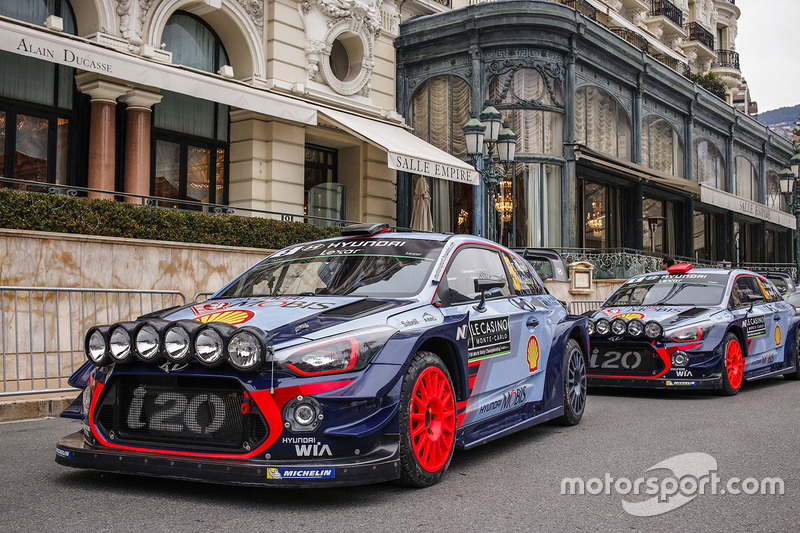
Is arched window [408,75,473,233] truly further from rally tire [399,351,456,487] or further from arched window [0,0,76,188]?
rally tire [399,351,456,487]

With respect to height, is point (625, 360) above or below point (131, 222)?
below

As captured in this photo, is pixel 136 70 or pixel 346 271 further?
pixel 136 70

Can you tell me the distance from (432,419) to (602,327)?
540cm

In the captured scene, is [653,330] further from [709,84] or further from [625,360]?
[709,84]

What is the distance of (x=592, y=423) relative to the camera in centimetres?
784

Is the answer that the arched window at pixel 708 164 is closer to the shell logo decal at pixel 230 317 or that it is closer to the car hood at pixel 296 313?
the car hood at pixel 296 313

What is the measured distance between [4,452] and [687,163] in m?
29.2

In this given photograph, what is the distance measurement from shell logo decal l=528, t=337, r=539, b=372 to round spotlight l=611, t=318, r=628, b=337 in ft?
11.1

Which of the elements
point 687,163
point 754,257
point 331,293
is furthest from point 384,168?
point 754,257

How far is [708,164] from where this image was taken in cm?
3431

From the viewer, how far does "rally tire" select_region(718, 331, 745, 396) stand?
10.0 metres

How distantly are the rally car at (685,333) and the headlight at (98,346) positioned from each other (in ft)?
21.7

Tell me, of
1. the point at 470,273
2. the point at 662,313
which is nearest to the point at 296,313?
the point at 470,273
